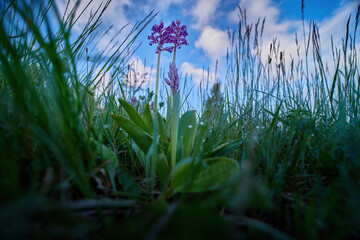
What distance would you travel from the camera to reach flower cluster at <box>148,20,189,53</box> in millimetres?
1558

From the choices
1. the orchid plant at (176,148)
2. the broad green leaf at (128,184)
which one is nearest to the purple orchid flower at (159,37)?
the orchid plant at (176,148)

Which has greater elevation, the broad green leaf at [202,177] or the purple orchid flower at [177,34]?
the purple orchid flower at [177,34]

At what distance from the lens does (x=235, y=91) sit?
1805 mm

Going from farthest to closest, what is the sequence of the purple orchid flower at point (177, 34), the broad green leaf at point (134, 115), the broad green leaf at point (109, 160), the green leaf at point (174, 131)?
the purple orchid flower at point (177, 34), the broad green leaf at point (134, 115), the green leaf at point (174, 131), the broad green leaf at point (109, 160)

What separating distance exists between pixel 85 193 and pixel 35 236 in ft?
0.53

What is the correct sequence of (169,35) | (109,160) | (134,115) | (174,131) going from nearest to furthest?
(109,160) < (174,131) < (134,115) < (169,35)

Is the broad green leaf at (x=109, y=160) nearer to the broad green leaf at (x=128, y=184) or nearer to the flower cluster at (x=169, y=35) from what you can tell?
the broad green leaf at (x=128, y=184)

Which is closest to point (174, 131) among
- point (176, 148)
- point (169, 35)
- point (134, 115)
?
point (176, 148)

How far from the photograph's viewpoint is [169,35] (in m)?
1.56

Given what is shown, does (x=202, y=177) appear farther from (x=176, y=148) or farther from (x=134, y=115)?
(x=134, y=115)

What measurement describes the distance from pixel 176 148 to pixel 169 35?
108 centimetres

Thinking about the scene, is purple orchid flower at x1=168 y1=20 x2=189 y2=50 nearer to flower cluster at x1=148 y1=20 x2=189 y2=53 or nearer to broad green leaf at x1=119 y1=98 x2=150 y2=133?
flower cluster at x1=148 y1=20 x2=189 y2=53

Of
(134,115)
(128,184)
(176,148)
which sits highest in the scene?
(134,115)

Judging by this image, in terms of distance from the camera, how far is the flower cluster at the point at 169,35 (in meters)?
1.56
